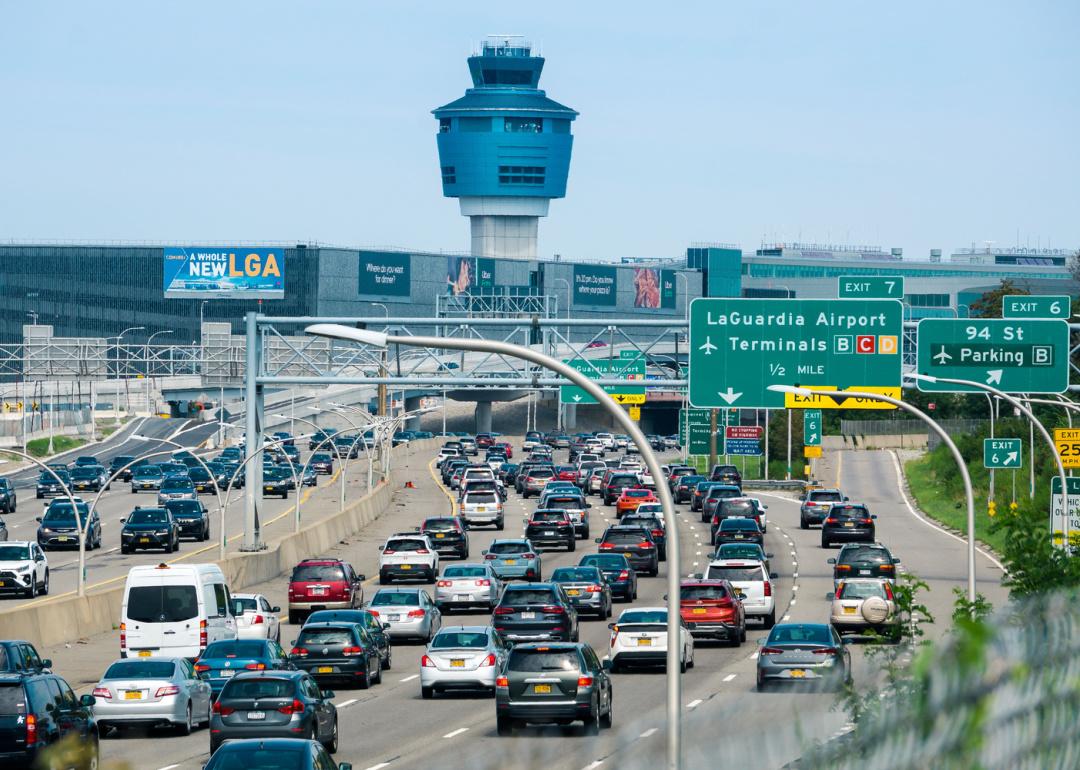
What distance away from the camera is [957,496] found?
8731 cm

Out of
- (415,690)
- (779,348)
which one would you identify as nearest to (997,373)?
(779,348)

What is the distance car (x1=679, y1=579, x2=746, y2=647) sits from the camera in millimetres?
40844

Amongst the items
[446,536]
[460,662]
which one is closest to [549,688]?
[460,662]

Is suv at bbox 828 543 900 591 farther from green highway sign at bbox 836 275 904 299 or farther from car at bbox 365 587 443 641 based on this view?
car at bbox 365 587 443 641

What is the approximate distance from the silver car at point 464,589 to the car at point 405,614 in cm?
519

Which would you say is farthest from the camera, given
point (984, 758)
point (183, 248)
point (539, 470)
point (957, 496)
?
point (183, 248)

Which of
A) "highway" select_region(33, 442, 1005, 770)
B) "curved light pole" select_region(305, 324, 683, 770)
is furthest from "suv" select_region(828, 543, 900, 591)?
"curved light pole" select_region(305, 324, 683, 770)

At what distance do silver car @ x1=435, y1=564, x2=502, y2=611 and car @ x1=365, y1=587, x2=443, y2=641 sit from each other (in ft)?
17.0

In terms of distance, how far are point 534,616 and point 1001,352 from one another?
41.0ft

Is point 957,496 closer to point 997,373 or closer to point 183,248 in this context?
point 997,373

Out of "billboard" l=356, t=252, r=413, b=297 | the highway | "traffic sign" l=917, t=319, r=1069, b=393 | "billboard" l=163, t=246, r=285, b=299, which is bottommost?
the highway

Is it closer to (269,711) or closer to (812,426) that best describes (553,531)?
(812,426)

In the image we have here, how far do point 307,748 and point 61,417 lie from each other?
12639 cm

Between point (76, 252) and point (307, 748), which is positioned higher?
point (76, 252)
